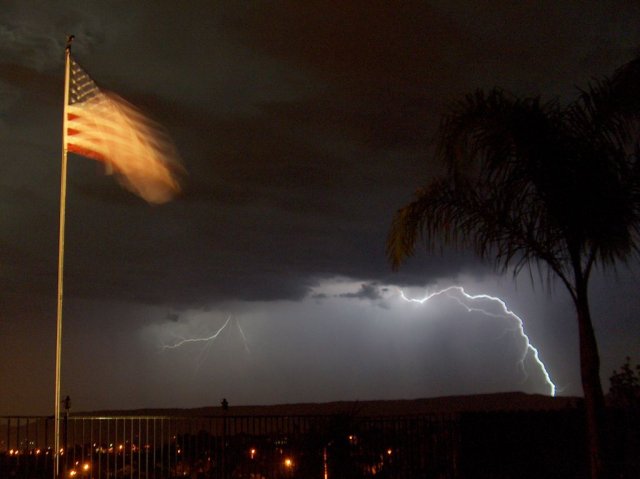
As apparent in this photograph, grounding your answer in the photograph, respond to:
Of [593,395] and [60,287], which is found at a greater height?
[60,287]

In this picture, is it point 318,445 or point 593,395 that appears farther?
point 318,445

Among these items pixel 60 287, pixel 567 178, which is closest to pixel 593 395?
pixel 567 178

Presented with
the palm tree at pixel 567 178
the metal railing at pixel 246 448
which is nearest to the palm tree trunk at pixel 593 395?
the palm tree at pixel 567 178

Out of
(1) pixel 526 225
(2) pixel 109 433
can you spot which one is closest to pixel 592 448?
(1) pixel 526 225

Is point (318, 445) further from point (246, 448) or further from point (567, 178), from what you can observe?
point (567, 178)

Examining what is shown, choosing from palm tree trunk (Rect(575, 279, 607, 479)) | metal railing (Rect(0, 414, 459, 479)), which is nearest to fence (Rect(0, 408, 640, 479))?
metal railing (Rect(0, 414, 459, 479))

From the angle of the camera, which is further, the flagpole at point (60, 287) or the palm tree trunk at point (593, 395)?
the flagpole at point (60, 287)

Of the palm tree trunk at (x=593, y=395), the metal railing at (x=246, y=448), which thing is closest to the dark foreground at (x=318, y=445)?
the metal railing at (x=246, y=448)

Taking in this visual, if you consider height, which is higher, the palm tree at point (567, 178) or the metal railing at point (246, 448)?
the palm tree at point (567, 178)

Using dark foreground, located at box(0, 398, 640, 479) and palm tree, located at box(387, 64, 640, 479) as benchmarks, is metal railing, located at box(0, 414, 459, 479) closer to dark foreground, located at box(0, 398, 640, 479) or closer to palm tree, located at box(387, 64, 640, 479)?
dark foreground, located at box(0, 398, 640, 479)

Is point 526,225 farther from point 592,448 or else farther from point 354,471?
point 354,471

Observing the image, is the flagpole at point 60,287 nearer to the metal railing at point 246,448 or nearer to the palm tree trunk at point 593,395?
the metal railing at point 246,448
